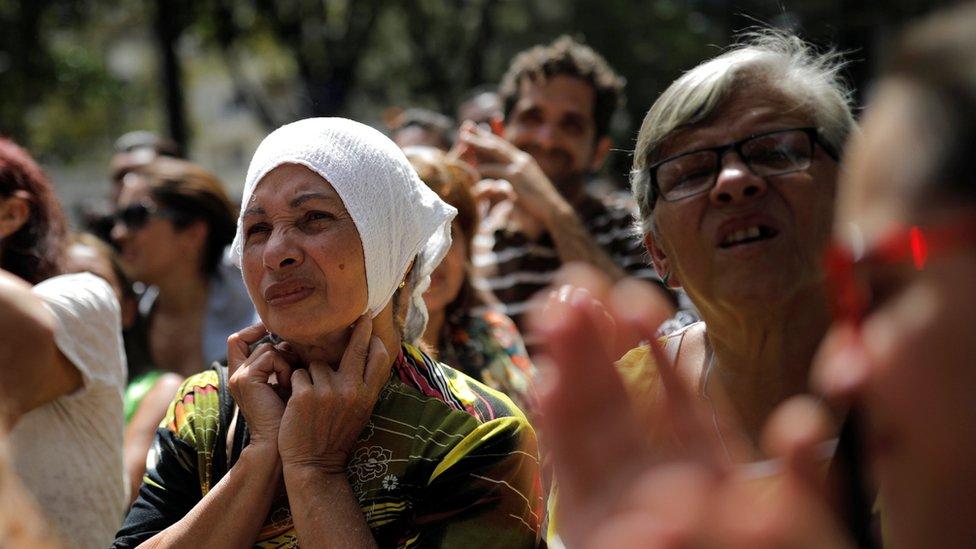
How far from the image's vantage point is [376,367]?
2482 millimetres

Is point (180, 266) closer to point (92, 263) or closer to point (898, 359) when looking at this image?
point (92, 263)

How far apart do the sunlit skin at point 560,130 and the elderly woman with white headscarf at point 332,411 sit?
240cm

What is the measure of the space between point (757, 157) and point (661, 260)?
0.40 meters

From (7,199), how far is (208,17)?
13.0 m

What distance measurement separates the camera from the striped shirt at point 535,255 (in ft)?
15.1

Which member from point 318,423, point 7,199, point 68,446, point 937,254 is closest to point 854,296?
point 937,254

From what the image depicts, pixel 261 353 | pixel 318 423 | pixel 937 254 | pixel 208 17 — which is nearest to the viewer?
pixel 937 254

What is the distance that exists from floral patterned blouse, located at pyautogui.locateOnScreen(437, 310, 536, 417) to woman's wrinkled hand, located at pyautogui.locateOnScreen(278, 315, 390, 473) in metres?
1.27

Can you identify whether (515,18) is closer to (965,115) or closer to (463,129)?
(463,129)

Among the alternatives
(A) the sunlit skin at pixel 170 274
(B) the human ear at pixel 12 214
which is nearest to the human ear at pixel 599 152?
(A) the sunlit skin at pixel 170 274

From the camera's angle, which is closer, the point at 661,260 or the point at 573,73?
the point at 661,260

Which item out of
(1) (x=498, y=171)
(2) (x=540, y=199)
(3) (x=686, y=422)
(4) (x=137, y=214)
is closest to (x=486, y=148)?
(1) (x=498, y=171)

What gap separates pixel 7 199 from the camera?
358cm

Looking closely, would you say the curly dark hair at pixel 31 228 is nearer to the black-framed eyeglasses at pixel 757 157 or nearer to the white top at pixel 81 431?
the white top at pixel 81 431
